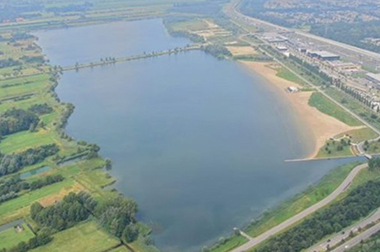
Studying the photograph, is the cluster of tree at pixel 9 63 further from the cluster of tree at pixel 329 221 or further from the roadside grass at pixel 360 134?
the cluster of tree at pixel 329 221

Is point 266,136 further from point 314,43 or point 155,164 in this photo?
point 314,43

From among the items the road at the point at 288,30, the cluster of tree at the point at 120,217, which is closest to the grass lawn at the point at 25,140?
the cluster of tree at the point at 120,217

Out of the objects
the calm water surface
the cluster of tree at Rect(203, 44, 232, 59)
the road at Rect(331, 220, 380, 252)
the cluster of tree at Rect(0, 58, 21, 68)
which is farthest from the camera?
the cluster of tree at Rect(203, 44, 232, 59)

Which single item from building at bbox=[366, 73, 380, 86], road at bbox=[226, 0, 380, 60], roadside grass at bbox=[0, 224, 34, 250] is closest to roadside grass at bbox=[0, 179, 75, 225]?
roadside grass at bbox=[0, 224, 34, 250]

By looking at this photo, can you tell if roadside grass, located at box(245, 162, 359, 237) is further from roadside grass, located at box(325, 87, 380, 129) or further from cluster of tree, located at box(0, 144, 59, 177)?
cluster of tree, located at box(0, 144, 59, 177)

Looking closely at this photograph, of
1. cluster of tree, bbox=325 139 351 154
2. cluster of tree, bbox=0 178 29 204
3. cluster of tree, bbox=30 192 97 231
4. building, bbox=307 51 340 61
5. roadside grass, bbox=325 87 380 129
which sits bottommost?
cluster of tree, bbox=0 178 29 204
